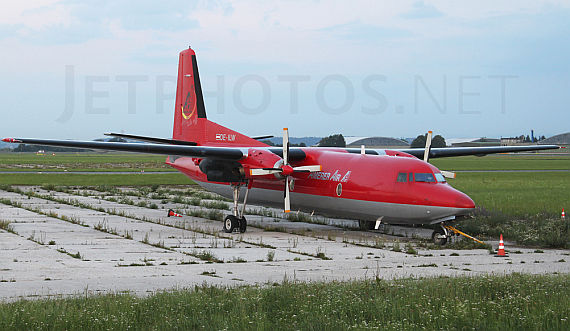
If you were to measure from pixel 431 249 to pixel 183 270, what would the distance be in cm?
842

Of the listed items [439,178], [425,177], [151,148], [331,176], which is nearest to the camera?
[425,177]

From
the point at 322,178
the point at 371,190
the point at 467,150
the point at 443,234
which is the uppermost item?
the point at 467,150

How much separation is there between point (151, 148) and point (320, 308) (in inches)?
590

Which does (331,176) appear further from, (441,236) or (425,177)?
(441,236)

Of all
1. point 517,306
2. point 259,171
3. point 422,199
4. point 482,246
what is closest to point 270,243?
point 259,171

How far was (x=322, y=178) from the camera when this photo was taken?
2522 cm

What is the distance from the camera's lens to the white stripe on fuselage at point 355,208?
21.8 meters

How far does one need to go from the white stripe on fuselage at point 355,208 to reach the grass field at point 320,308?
8286mm

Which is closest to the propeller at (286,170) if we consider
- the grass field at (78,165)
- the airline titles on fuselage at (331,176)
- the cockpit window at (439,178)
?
the airline titles on fuselage at (331,176)

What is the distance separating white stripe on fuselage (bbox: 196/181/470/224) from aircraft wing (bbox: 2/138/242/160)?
2.91m

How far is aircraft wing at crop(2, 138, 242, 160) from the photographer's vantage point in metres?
24.6

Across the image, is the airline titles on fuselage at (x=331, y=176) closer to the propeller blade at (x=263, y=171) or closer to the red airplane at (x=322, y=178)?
the red airplane at (x=322, y=178)

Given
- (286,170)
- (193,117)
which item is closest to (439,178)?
(286,170)

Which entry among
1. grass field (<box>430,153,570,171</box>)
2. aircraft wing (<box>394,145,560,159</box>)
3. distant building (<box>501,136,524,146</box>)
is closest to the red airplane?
aircraft wing (<box>394,145,560,159</box>)
